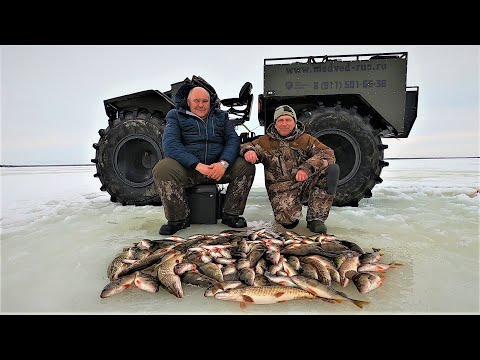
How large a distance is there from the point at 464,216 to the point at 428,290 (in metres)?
2.70

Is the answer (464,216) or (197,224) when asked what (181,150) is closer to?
Answer: (197,224)

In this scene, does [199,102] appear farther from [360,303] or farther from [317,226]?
[360,303]

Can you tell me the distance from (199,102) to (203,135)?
420 millimetres

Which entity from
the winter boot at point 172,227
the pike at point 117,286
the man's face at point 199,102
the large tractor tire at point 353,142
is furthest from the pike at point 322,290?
the large tractor tire at point 353,142

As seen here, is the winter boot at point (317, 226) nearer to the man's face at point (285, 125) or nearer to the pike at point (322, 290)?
the man's face at point (285, 125)

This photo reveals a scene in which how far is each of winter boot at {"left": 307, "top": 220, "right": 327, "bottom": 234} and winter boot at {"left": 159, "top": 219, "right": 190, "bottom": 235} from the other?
1.55 metres

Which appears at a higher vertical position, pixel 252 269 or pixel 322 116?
pixel 322 116

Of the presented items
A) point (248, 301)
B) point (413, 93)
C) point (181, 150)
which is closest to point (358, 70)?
point (413, 93)

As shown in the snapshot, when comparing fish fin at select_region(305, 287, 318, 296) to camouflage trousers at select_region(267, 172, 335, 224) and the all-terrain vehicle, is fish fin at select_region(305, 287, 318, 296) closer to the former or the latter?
camouflage trousers at select_region(267, 172, 335, 224)

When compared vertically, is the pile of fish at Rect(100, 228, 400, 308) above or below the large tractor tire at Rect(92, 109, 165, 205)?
below

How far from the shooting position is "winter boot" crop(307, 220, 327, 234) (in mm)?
3764

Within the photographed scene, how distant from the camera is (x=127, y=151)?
5.43 metres

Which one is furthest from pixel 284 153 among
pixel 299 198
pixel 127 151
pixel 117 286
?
pixel 127 151

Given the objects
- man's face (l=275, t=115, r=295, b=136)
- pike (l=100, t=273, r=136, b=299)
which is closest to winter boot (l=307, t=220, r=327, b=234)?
man's face (l=275, t=115, r=295, b=136)
